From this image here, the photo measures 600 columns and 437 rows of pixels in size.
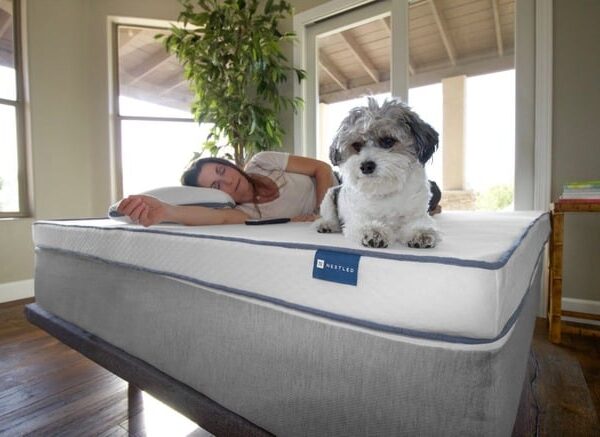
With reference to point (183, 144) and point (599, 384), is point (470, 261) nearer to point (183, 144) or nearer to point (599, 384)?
point (599, 384)

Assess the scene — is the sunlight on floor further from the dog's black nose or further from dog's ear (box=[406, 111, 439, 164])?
dog's ear (box=[406, 111, 439, 164])

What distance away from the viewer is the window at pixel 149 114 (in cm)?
366

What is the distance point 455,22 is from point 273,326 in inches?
119

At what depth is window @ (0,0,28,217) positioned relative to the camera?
10.0 feet

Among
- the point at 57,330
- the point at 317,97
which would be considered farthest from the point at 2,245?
the point at 317,97

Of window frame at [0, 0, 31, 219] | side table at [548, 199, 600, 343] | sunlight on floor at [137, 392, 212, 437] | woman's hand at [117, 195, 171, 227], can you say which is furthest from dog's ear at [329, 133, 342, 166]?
window frame at [0, 0, 31, 219]

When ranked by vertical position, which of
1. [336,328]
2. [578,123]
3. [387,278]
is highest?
[578,123]

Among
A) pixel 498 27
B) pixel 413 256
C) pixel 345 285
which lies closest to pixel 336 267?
pixel 345 285

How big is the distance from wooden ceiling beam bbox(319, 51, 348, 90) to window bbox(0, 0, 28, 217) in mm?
2717

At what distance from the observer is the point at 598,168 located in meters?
2.06

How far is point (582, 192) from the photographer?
182 centimetres

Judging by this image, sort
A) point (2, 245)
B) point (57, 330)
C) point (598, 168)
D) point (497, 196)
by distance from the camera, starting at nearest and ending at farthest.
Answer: point (57, 330), point (598, 168), point (497, 196), point (2, 245)

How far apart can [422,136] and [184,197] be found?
92cm

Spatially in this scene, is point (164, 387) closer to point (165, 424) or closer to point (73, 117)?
point (165, 424)
